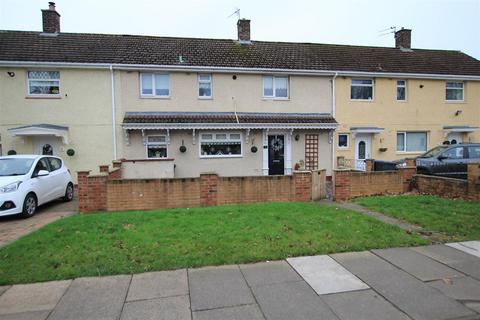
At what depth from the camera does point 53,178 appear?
9461 mm

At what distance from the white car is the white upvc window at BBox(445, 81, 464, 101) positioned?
64.8 ft

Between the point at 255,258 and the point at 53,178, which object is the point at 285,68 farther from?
the point at 255,258

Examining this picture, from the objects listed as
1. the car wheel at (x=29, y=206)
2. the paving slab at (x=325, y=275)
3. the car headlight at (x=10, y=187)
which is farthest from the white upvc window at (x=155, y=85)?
the paving slab at (x=325, y=275)

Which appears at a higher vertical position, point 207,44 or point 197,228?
point 207,44

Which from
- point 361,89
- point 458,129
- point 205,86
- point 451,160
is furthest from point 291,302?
point 458,129

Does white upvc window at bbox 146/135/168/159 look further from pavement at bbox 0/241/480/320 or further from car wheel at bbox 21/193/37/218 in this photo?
pavement at bbox 0/241/480/320

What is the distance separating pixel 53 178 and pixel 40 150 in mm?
5567

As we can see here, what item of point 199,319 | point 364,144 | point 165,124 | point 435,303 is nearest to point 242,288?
point 199,319

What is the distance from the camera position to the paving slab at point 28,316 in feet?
10.7

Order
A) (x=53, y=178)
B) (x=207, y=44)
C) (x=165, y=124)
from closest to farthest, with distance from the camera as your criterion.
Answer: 1. (x=53, y=178)
2. (x=165, y=124)
3. (x=207, y=44)

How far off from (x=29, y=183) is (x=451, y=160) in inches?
530

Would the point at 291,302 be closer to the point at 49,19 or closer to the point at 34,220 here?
the point at 34,220

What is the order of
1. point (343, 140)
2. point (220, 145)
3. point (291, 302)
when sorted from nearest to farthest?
point (291, 302) → point (220, 145) → point (343, 140)

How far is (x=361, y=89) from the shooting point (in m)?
16.9
